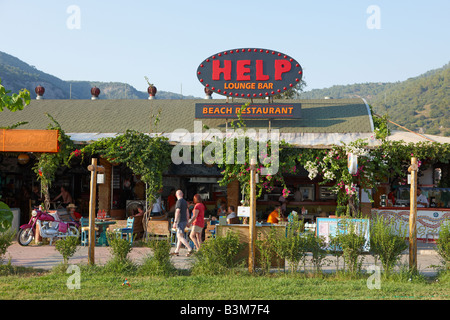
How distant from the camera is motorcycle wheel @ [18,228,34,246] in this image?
529 inches

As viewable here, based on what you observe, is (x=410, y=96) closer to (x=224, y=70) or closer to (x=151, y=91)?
(x=151, y=91)

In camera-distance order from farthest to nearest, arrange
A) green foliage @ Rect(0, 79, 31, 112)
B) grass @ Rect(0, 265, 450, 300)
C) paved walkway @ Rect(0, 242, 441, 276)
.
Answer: paved walkway @ Rect(0, 242, 441, 276) < grass @ Rect(0, 265, 450, 300) < green foliage @ Rect(0, 79, 31, 112)

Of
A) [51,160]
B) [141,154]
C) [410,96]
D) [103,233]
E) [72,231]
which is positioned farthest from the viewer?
[410,96]

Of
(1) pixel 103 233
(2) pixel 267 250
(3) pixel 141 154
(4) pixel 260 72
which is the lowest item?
(1) pixel 103 233

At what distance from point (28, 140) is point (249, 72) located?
7.72 m

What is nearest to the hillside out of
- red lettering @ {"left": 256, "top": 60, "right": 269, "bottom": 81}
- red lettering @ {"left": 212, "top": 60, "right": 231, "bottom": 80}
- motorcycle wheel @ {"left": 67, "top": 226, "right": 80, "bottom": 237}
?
red lettering @ {"left": 212, "top": 60, "right": 231, "bottom": 80}

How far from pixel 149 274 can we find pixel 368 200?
27.2 ft

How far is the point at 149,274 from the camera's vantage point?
8938 millimetres

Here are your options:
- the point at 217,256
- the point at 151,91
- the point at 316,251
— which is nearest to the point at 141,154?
the point at 217,256

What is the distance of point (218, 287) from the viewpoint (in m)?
7.93

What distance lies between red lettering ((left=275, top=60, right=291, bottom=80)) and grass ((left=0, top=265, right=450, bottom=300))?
31.5 feet

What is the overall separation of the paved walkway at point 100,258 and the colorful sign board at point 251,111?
609cm

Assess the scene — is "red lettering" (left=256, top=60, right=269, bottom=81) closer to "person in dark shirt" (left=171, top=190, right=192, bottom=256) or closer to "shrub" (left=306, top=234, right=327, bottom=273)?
"person in dark shirt" (left=171, top=190, right=192, bottom=256)
